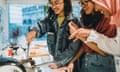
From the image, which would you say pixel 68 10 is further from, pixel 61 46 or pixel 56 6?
pixel 61 46

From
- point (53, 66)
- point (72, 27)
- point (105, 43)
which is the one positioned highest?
point (72, 27)

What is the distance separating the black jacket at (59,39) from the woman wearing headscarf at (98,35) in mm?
34

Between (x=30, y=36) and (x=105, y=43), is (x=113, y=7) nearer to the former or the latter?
(x=105, y=43)

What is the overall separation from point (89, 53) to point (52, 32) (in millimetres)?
286

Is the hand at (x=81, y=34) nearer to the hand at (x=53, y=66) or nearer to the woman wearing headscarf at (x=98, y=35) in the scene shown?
the woman wearing headscarf at (x=98, y=35)

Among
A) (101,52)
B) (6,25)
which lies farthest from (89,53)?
(6,25)

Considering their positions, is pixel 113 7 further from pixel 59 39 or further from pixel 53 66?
pixel 53 66

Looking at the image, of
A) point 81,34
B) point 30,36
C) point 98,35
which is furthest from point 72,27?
point 30,36

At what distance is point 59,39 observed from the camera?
197 centimetres

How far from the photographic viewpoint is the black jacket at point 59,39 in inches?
77.4

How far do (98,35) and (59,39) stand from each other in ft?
0.86

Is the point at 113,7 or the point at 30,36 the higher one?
the point at 113,7

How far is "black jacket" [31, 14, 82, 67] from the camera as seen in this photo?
77.4 inches

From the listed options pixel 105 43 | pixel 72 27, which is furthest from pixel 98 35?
pixel 72 27
